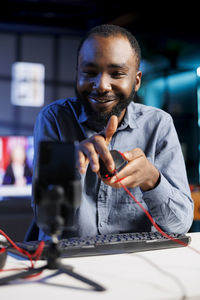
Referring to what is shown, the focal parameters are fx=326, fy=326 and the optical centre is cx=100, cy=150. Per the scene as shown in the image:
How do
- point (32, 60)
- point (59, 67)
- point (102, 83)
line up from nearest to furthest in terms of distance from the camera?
point (102, 83), point (32, 60), point (59, 67)

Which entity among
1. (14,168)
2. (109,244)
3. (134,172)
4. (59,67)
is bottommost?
(14,168)

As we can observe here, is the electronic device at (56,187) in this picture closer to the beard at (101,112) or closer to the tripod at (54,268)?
the tripod at (54,268)

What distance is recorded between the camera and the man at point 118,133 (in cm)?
104

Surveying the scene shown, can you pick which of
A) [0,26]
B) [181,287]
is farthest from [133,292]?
[0,26]

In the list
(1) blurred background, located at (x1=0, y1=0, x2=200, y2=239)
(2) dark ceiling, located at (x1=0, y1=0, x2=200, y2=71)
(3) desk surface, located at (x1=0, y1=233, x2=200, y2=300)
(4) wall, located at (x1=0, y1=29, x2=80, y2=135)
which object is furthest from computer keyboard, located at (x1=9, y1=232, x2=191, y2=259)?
(4) wall, located at (x1=0, y1=29, x2=80, y2=135)

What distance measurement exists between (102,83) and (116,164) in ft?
1.22

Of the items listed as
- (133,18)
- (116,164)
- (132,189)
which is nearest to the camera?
(116,164)

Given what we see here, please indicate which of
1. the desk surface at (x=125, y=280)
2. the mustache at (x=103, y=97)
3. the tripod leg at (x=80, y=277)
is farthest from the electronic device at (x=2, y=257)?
the mustache at (x=103, y=97)

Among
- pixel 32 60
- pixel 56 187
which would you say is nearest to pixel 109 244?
pixel 56 187

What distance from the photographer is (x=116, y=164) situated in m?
0.80

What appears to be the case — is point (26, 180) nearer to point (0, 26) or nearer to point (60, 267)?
point (0, 26)

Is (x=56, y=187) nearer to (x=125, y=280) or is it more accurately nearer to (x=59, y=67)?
(x=125, y=280)

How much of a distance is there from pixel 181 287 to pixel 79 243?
0.29 meters

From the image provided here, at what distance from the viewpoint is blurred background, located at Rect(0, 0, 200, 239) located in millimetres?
4148
